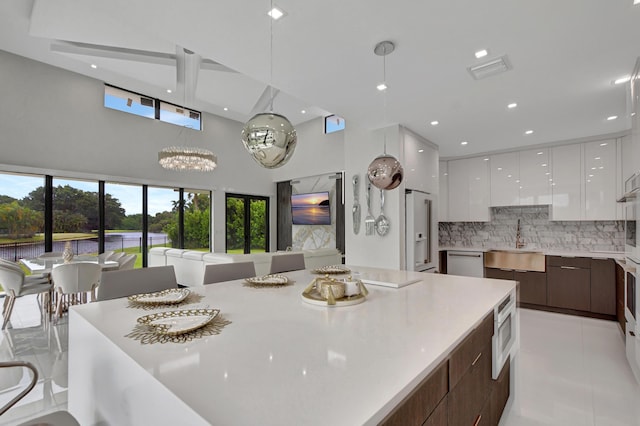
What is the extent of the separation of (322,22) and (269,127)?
0.90m

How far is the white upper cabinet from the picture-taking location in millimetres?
5398

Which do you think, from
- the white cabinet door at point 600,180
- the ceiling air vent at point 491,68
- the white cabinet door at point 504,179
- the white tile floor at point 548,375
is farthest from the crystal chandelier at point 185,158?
the white cabinet door at point 600,180

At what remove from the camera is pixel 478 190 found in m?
5.45

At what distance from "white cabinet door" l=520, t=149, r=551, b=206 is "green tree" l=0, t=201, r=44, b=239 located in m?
8.41

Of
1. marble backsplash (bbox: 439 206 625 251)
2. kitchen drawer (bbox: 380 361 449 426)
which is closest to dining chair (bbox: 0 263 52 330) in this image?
kitchen drawer (bbox: 380 361 449 426)

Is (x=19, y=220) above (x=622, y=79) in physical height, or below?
below

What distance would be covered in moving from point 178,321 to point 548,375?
10.1 feet

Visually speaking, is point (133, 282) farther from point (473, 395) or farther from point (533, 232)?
point (533, 232)

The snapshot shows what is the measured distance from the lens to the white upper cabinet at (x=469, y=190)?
5.40 meters

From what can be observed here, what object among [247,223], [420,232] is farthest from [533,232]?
[247,223]

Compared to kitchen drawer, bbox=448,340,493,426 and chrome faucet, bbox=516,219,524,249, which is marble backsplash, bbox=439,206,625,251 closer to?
chrome faucet, bbox=516,219,524,249

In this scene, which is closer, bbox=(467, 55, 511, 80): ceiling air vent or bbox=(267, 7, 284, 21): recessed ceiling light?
bbox=(267, 7, 284, 21): recessed ceiling light

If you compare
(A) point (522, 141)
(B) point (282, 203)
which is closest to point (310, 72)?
(A) point (522, 141)

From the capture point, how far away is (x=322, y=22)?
209 cm
